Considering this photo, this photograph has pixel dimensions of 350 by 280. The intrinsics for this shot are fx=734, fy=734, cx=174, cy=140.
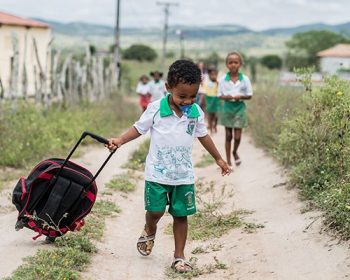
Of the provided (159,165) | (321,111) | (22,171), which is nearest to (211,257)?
(159,165)

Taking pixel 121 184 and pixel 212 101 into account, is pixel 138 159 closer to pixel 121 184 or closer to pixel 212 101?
pixel 121 184

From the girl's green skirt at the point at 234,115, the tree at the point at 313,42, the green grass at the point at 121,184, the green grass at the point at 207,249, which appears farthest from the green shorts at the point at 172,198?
the tree at the point at 313,42

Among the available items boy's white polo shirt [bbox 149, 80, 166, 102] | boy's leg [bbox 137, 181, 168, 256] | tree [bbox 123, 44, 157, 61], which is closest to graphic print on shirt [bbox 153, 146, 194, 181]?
boy's leg [bbox 137, 181, 168, 256]

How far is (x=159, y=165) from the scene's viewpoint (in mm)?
5891

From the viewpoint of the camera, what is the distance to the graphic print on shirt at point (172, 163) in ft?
19.2

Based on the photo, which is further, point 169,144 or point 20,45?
point 20,45

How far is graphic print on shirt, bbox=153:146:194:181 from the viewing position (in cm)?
587

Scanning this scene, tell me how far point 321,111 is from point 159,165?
2862mm

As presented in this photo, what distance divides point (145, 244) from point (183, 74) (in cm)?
154

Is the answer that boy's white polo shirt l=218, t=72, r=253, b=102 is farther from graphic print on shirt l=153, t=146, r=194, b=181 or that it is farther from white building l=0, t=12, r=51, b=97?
white building l=0, t=12, r=51, b=97

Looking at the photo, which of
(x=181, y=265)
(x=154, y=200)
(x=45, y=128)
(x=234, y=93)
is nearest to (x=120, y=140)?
(x=154, y=200)

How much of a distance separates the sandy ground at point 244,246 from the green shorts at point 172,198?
0.53 m

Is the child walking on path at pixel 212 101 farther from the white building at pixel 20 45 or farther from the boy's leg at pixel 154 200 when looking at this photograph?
the boy's leg at pixel 154 200

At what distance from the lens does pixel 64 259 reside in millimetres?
5605
